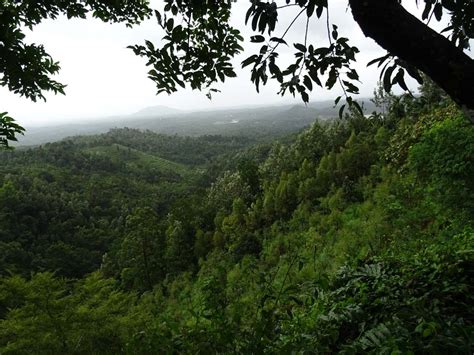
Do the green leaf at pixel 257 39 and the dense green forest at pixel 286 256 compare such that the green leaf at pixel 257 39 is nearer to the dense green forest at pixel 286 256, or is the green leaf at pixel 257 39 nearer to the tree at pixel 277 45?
the tree at pixel 277 45

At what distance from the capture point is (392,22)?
3.89 feet

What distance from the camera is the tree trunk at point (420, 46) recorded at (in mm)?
1151

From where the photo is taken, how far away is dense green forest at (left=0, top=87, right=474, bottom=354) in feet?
5.62

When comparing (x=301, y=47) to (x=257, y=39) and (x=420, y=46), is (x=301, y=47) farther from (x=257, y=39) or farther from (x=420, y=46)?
(x=420, y=46)

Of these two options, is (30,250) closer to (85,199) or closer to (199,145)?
(85,199)

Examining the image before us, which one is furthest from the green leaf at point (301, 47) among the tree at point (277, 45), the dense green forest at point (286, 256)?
the dense green forest at point (286, 256)

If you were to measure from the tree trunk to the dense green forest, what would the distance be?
28.5 inches

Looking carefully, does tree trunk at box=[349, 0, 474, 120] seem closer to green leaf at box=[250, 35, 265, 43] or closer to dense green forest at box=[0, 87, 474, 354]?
green leaf at box=[250, 35, 265, 43]

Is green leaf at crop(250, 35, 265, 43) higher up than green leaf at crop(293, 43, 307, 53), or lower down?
higher up

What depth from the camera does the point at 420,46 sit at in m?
1.17

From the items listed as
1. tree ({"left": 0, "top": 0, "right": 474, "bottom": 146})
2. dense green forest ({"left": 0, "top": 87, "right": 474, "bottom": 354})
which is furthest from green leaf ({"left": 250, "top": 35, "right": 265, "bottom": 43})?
dense green forest ({"left": 0, "top": 87, "right": 474, "bottom": 354})

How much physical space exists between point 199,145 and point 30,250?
7901 centimetres

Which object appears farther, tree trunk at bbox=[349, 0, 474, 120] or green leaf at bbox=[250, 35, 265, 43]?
green leaf at bbox=[250, 35, 265, 43]

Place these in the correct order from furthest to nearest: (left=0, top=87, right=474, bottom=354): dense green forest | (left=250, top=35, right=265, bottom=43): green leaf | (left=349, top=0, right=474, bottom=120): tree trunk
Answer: (left=0, top=87, right=474, bottom=354): dense green forest < (left=250, top=35, right=265, bottom=43): green leaf < (left=349, top=0, right=474, bottom=120): tree trunk
